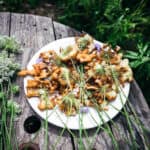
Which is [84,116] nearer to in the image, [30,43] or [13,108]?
[13,108]

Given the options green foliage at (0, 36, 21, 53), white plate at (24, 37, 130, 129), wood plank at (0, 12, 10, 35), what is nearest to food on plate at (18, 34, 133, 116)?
white plate at (24, 37, 130, 129)

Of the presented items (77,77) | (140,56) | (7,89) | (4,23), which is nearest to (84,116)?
(77,77)

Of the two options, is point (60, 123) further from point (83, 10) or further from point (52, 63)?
point (83, 10)

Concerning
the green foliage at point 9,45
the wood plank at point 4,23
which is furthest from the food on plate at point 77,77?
the wood plank at point 4,23

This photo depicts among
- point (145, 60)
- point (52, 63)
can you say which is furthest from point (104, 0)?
point (52, 63)

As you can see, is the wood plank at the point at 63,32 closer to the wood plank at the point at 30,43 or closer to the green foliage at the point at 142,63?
the wood plank at the point at 30,43

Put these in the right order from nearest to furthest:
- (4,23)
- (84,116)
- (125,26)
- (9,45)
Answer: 1. (84,116)
2. (9,45)
3. (4,23)
4. (125,26)

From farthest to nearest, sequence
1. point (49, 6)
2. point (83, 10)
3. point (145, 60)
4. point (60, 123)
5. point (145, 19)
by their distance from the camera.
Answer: point (49, 6)
point (83, 10)
point (145, 19)
point (145, 60)
point (60, 123)
